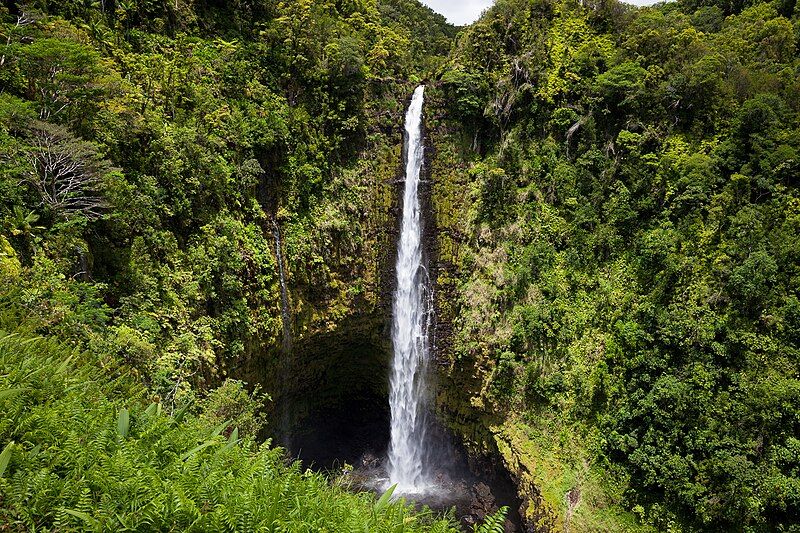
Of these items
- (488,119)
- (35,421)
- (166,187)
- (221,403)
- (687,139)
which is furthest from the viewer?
(488,119)

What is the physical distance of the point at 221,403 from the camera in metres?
10.3

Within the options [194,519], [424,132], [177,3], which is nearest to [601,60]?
[424,132]

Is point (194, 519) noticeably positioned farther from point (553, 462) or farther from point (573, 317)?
point (573, 317)

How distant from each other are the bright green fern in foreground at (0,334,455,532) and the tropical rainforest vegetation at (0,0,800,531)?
0.09ft

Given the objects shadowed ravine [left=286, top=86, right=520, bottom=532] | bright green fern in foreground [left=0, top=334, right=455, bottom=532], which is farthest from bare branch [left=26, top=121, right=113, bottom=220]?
shadowed ravine [left=286, top=86, right=520, bottom=532]

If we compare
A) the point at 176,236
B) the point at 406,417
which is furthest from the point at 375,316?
the point at 176,236

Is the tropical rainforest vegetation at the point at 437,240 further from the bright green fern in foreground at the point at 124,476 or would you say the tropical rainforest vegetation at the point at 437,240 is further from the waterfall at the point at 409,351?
the waterfall at the point at 409,351

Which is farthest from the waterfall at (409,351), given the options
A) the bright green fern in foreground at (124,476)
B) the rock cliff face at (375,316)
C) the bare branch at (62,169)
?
the bright green fern in foreground at (124,476)

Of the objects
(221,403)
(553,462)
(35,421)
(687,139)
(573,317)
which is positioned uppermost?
(687,139)

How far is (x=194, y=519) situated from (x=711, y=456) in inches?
509

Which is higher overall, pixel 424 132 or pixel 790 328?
pixel 424 132

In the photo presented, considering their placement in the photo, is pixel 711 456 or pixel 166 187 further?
pixel 166 187

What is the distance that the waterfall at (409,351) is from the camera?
58.6 ft

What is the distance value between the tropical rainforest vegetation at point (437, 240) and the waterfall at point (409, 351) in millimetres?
919
